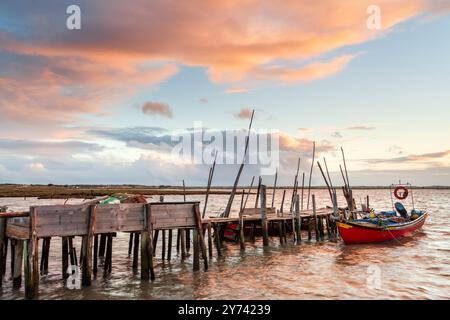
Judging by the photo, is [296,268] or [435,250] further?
[435,250]

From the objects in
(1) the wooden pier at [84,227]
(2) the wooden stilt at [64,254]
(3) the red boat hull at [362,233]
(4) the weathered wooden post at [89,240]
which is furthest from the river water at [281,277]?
(3) the red boat hull at [362,233]

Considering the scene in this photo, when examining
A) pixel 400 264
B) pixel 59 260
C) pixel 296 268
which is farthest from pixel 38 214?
pixel 400 264

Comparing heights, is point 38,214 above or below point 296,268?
above

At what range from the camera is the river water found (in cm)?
1354

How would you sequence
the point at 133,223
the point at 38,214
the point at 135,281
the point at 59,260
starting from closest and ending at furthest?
the point at 38,214 < the point at 133,223 < the point at 135,281 < the point at 59,260

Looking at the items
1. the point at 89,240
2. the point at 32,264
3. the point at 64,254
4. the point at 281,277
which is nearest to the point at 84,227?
the point at 89,240

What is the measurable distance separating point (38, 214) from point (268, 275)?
9287 millimetres

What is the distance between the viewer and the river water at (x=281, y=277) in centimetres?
1354

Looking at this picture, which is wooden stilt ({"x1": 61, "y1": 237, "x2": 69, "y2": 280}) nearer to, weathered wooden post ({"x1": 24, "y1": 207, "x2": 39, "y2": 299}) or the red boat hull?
weathered wooden post ({"x1": 24, "y1": 207, "x2": 39, "y2": 299})

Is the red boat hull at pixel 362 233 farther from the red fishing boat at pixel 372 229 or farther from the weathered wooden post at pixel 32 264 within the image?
the weathered wooden post at pixel 32 264

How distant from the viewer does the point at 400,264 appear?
19.8 metres

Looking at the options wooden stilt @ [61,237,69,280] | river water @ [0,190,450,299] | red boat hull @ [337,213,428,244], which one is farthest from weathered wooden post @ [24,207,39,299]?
red boat hull @ [337,213,428,244]
